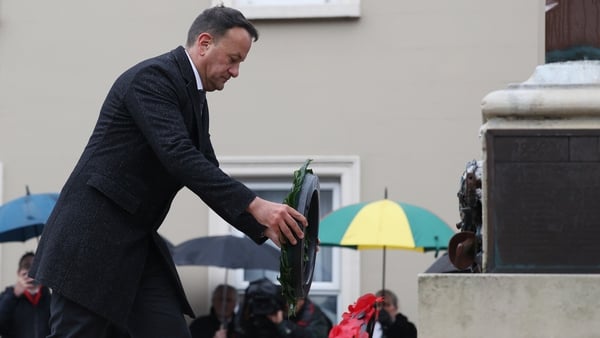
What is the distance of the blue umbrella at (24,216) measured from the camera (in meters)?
13.7

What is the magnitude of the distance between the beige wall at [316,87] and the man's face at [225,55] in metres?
8.74

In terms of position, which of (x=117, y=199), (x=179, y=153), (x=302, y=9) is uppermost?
(x=302, y=9)

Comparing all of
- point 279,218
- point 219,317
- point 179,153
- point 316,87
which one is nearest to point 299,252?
point 279,218

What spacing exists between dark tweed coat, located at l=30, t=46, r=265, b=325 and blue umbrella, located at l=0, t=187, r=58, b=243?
281 inches

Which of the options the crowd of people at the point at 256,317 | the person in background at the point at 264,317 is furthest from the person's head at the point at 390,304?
the person in background at the point at 264,317

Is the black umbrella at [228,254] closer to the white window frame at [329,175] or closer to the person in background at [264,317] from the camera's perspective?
the person in background at [264,317]

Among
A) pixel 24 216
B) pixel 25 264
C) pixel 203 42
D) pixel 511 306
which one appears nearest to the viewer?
pixel 511 306

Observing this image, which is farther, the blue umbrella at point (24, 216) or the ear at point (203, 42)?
the blue umbrella at point (24, 216)

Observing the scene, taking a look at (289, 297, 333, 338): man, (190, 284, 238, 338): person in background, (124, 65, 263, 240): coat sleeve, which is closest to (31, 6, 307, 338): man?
(124, 65, 263, 240): coat sleeve

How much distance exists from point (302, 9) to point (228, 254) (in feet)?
8.61

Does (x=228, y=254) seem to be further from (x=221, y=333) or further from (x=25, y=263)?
(x=25, y=263)

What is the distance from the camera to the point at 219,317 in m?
14.6

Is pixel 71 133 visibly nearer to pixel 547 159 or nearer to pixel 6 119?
pixel 6 119

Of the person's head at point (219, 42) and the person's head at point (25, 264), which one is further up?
the person's head at point (219, 42)
